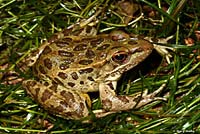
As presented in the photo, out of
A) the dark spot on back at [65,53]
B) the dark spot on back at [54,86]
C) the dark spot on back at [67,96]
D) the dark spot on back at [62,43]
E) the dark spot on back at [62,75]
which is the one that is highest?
the dark spot on back at [62,43]

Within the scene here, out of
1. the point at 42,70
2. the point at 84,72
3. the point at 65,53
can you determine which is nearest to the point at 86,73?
the point at 84,72

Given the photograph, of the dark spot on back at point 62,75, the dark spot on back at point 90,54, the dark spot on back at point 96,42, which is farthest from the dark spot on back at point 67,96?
the dark spot on back at point 96,42

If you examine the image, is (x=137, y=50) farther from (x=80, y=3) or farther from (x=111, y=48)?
(x=80, y=3)

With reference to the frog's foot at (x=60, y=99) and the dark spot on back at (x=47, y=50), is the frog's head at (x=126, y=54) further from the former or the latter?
the dark spot on back at (x=47, y=50)

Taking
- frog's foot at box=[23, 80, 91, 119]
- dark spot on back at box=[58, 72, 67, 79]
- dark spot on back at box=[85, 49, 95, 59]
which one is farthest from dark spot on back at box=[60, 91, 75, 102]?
Answer: dark spot on back at box=[85, 49, 95, 59]

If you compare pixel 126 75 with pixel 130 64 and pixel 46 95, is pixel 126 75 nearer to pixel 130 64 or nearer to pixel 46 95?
pixel 130 64

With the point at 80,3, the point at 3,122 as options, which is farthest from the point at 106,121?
the point at 80,3

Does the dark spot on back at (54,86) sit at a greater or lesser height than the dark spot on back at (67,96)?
greater
